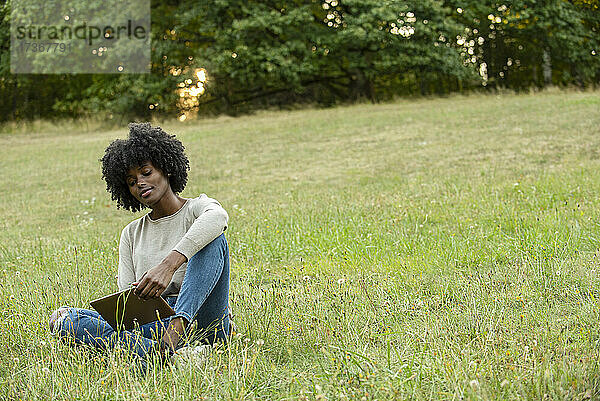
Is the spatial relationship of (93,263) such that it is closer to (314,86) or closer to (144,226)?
(144,226)

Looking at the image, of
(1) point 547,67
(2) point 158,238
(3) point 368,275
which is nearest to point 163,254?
(2) point 158,238

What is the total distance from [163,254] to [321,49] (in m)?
22.7

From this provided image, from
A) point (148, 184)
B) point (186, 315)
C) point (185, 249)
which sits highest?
point (148, 184)

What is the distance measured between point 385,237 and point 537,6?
22943 mm

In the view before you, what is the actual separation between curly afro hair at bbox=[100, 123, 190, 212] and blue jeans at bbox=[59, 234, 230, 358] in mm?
656

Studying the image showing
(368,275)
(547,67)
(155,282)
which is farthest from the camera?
(547,67)

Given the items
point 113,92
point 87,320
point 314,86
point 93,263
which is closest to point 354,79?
point 314,86

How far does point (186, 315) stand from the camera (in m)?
3.56

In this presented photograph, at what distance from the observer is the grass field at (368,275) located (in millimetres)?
3199

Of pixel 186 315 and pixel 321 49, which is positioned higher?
pixel 321 49

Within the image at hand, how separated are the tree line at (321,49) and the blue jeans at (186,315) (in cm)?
2054

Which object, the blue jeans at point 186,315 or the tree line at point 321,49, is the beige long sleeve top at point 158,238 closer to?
the blue jeans at point 186,315

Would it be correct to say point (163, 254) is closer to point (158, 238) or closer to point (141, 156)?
point (158, 238)

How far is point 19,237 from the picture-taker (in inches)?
338
